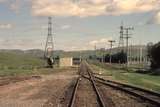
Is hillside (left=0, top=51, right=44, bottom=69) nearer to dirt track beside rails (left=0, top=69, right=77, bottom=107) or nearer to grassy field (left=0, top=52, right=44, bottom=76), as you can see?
grassy field (left=0, top=52, right=44, bottom=76)

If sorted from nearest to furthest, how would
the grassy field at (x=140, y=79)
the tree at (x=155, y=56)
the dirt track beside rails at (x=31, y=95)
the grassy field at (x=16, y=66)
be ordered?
the dirt track beside rails at (x=31, y=95), the grassy field at (x=140, y=79), the grassy field at (x=16, y=66), the tree at (x=155, y=56)

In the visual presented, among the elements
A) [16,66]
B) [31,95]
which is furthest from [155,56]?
[31,95]

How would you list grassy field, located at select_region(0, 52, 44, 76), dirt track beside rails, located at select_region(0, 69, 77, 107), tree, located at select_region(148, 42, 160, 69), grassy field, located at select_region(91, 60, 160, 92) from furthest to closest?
1. tree, located at select_region(148, 42, 160, 69)
2. grassy field, located at select_region(0, 52, 44, 76)
3. grassy field, located at select_region(91, 60, 160, 92)
4. dirt track beside rails, located at select_region(0, 69, 77, 107)

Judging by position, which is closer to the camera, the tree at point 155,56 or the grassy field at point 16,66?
the grassy field at point 16,66

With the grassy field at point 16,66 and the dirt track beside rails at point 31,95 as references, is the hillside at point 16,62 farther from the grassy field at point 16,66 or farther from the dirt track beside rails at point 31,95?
the dirt track beside rails at point 31,95

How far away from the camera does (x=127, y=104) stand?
2059 centimetres

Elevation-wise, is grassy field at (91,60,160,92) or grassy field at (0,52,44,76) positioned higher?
grassy field at (0,52,44,76)

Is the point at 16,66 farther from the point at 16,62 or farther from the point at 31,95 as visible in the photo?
the point at 31,95

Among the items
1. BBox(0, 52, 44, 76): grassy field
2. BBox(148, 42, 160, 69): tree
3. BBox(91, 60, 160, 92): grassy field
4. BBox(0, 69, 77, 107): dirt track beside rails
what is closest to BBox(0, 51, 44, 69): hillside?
BBox(0, 52, 44, 76): grassy field

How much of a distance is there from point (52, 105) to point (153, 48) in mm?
78464

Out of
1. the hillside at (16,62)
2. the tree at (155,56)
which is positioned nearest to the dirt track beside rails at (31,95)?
the tree at (155,56)

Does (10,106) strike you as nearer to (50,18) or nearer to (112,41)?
(50,18)

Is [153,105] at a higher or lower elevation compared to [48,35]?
lower

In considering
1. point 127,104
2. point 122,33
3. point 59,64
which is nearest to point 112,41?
point 122,33
